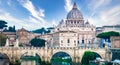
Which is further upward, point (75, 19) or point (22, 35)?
point (75, 19)

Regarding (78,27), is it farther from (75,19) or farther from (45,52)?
(45,52)

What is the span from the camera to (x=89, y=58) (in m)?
44.8

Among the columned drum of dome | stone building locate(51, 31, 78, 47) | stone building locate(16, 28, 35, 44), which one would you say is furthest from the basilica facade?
stone building locate(51, 31, 78, 47)

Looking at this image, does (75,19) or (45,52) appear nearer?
(45,52)

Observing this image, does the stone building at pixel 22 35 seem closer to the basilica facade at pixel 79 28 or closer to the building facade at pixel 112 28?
the basilica facade at pixel 79 28

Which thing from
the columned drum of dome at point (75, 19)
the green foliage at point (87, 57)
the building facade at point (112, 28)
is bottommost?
the green foliage at point (87, 57)

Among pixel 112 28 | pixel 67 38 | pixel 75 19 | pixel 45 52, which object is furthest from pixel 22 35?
pixel 45 52

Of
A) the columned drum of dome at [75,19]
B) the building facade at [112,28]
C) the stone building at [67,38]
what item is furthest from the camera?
the columned drum of dome at [75,19]

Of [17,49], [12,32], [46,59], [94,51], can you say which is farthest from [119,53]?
[12,32]

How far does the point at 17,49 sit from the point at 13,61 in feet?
6.01

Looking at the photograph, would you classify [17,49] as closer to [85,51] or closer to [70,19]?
[85,51]

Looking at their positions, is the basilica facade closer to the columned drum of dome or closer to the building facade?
the columned drum of dome

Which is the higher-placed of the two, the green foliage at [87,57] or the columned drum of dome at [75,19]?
the columned drum of dome at [75,19]

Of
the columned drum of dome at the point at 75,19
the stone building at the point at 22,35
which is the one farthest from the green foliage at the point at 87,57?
the columned drum of dome at the point at 75,19
